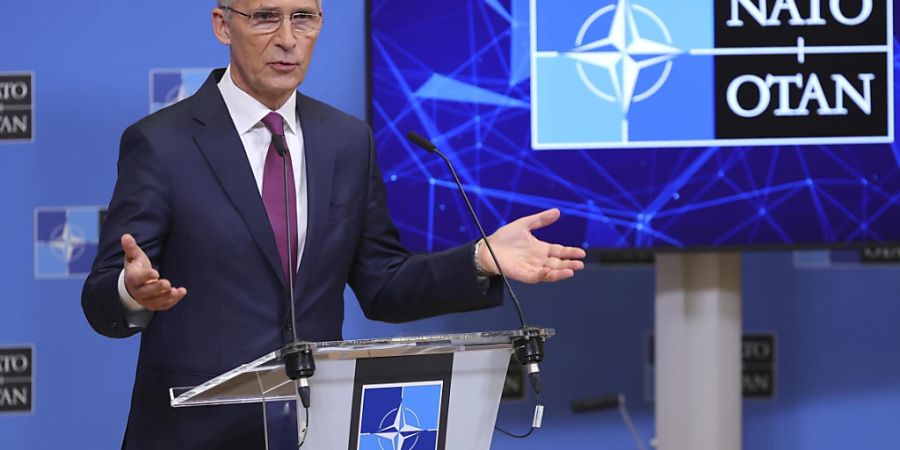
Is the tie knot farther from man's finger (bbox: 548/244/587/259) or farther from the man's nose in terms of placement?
man's finger (bbox: 548/244/587/259)

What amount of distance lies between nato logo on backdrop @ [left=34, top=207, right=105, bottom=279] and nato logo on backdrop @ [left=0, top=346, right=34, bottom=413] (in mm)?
234

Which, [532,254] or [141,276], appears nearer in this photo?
[141,276]

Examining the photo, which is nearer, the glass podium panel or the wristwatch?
the glass podium panel

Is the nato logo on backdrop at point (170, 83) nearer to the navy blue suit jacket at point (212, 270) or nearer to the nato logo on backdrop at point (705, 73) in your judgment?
the nato logo on backdrop at point (705, 73)

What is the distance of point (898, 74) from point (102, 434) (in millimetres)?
2461

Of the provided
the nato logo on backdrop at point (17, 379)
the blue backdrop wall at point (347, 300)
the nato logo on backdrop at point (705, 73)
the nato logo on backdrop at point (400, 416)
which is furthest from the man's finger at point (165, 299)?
the nato logo on backdrop at point (17, 379)

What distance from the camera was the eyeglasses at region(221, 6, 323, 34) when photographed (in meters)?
2.10

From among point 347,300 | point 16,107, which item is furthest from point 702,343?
point 16,107

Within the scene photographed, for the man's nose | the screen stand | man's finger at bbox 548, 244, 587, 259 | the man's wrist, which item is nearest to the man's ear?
the man's nose

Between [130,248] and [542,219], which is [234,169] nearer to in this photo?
[130,248]

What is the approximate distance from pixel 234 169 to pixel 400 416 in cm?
60

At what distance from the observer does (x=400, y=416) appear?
5.54 feet

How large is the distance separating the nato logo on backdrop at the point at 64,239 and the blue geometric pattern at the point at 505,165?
94 cm

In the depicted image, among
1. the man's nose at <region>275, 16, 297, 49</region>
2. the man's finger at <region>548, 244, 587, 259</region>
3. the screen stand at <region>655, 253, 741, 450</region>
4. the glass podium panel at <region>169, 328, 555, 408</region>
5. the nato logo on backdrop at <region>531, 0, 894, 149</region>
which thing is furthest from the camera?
the screen stand at <region>655, 253, 741, 450</region>
